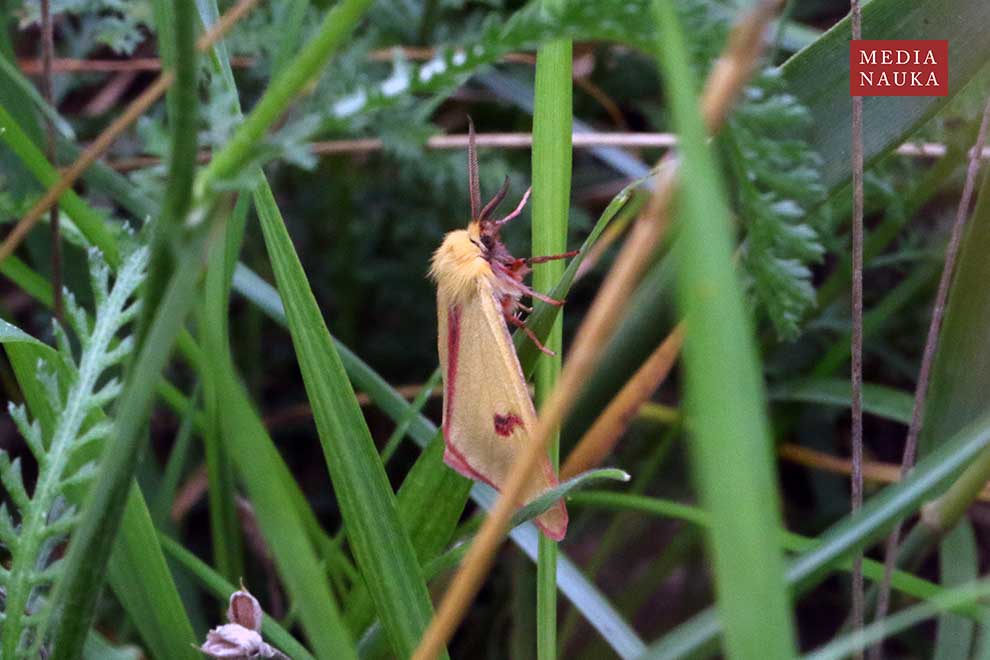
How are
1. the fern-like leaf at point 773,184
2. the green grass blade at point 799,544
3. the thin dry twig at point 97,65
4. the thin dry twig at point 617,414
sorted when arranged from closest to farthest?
the fern-like leaf at point 773,184, the green grass blade at point 799,544, the thin dry twig at point 617,414, the thin dry twig at point 97,65

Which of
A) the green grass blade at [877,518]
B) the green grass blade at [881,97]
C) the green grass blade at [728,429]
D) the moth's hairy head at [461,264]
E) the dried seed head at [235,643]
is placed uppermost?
the green grass blade at [881,97]

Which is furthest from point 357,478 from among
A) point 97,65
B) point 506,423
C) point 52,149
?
point 97,65

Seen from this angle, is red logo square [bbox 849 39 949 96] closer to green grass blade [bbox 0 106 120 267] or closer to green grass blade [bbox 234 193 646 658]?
green grass blade [bbox 234 193 646 658]

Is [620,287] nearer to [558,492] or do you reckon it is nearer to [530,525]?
[558,492]

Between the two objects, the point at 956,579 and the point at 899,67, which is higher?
the point at 899,67

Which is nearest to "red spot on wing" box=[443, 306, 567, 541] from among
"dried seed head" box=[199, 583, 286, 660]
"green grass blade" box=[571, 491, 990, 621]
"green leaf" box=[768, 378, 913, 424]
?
"green grass blade" box=[571, 491, 990, 621]

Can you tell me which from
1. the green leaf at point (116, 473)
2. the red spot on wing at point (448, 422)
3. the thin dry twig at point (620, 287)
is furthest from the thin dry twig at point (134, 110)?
the red spot on wing at point (448, 422)

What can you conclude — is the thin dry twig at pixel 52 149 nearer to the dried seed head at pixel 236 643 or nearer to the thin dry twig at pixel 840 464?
the dried seed head at pixel 236 643

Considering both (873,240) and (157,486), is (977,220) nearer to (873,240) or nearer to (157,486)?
(873,240)
